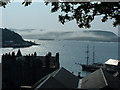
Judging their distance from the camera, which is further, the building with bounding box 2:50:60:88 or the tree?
the building with bounding box 2:50:60:88

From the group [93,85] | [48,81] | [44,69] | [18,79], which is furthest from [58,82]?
[44,69]

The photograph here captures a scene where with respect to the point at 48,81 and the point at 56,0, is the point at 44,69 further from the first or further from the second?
the point at 56,0

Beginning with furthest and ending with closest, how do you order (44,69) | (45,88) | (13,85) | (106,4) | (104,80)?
(44,69)
(13,85)
(104,80)
(45,88)
(106,4)

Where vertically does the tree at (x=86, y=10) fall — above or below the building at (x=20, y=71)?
above

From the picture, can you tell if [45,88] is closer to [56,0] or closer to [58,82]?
[58,82]

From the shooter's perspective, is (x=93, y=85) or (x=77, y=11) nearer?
(x=77, y=11)

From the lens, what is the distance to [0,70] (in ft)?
128

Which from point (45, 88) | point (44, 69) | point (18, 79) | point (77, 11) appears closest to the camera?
point (77, 11)

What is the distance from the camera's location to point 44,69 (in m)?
48.5

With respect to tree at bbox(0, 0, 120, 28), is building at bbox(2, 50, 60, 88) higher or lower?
lower

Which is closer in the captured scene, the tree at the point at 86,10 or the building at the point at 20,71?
the tree at the point at 86,10

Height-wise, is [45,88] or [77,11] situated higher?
[77,11]

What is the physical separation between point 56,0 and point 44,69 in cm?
3718

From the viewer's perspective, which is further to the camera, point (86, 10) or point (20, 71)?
point (20, 71)
